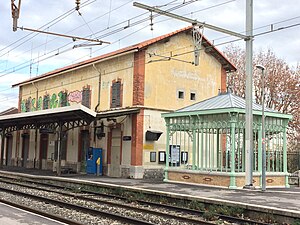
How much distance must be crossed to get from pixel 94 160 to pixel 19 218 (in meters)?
15.7

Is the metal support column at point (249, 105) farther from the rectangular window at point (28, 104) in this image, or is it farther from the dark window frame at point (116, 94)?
the rectangular window at point (28, 104)

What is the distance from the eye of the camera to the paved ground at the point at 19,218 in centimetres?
1048

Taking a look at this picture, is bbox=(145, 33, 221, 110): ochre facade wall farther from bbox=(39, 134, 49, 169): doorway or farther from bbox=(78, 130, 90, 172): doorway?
bbox=(39, 134, 49, 169): doorway

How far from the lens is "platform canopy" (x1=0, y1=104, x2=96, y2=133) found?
24.4 metres

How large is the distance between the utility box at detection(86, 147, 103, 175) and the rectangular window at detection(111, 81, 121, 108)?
300cm

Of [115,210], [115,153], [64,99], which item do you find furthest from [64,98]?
[115,210]

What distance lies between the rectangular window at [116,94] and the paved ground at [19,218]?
14.0 m

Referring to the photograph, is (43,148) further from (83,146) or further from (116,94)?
(116,94)

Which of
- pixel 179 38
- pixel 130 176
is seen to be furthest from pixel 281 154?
pixel 179 38

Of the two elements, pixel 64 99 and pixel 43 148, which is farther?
pixel 43 148

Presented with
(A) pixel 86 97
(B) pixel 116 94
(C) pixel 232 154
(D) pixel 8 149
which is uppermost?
(A) pixel 86 97

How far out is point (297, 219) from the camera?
1101cm

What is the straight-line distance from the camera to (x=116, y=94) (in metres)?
26.4

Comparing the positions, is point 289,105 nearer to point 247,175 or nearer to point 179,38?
point 179,38
